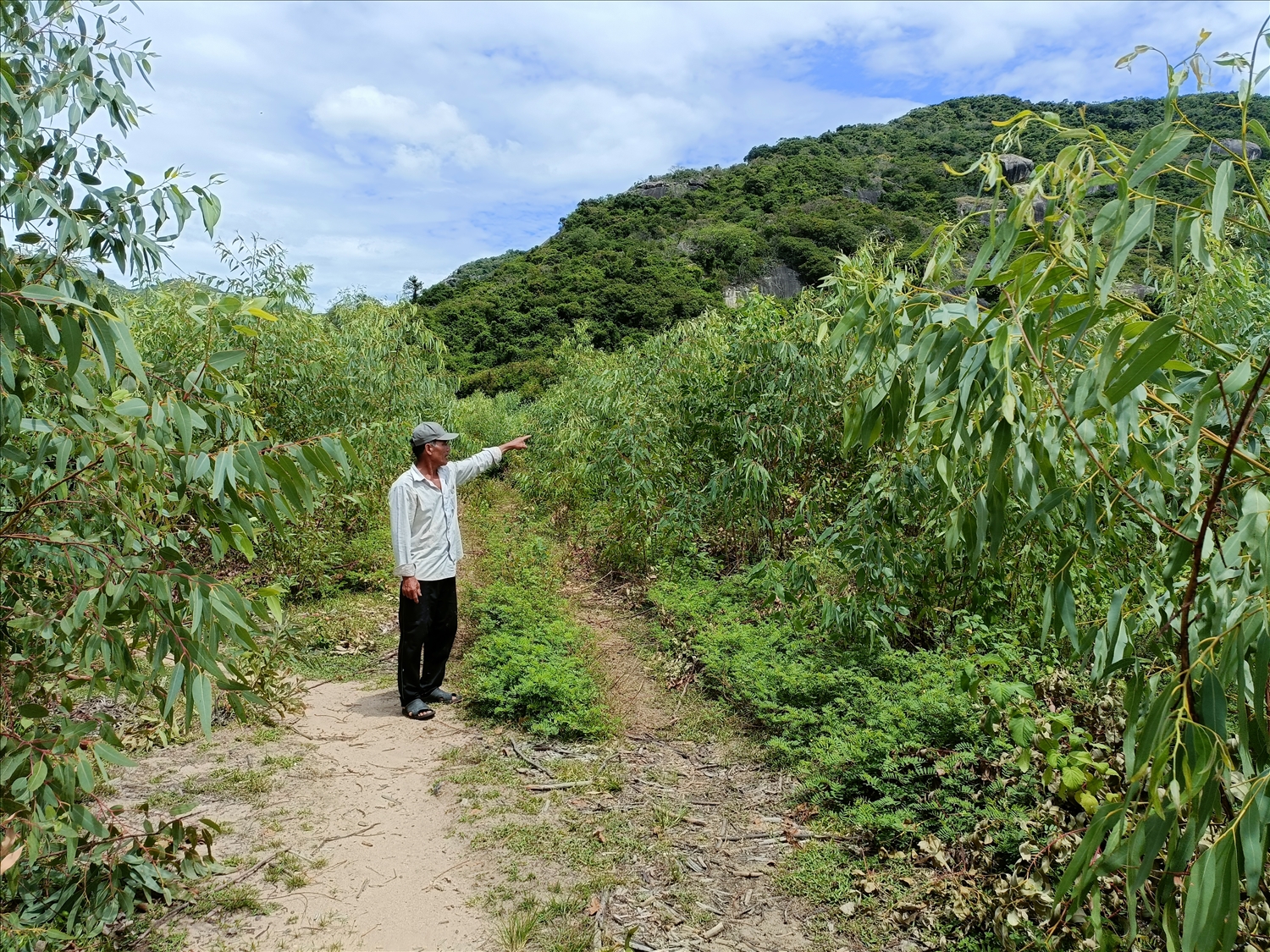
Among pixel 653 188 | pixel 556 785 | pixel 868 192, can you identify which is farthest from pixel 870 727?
pixel 653 188

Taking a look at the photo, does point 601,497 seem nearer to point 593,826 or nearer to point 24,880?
point 593,826

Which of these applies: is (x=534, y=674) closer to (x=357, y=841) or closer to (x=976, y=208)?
(x=357, y=841)

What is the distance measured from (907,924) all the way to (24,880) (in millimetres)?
2802

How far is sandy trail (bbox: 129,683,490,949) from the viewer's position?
9.54ft

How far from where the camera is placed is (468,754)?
4.44 metres

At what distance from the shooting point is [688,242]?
36.9 meters

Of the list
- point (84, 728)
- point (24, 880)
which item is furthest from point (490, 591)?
point (84, 728)

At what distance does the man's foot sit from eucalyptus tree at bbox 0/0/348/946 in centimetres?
245

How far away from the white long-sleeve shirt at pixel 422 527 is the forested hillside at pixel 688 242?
15.9 metres

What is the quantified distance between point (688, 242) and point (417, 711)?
3428 cm

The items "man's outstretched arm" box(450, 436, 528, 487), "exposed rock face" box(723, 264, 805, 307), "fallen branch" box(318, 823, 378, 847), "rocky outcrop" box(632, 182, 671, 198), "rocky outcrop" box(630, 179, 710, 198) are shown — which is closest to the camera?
"fallen branch" box(318, 823, 378, 847)

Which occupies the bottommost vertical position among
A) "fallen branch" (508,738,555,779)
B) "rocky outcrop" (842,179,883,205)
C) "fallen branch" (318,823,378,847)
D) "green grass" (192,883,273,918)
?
"fallen branch" (318,823,378,847)

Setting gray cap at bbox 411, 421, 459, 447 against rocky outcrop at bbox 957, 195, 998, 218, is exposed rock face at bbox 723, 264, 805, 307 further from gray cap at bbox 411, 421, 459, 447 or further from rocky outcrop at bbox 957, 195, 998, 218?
rocky outcrop at bbox 957, 195, 998, 218

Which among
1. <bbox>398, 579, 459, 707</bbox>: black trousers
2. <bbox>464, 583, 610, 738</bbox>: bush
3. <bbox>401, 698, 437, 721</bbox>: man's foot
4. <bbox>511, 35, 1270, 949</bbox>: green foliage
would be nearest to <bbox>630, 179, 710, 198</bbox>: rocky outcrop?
<bbox>511, 35, 1270, 949</bbox>: green foliage
